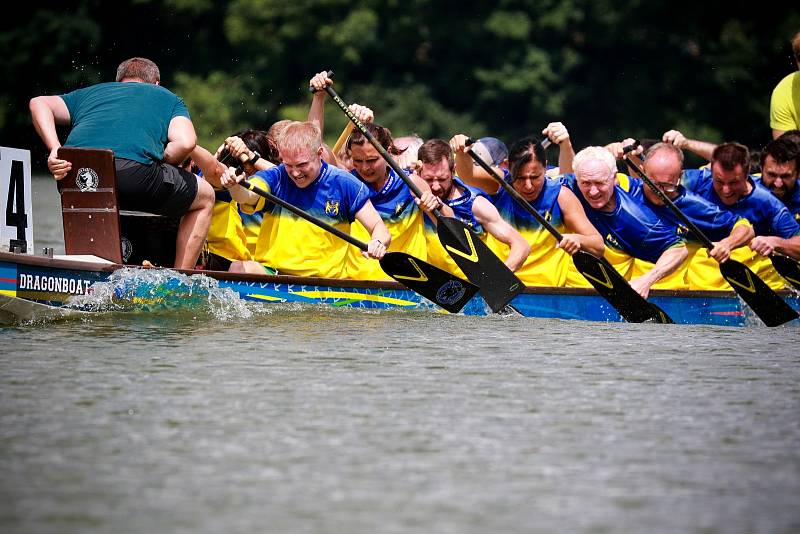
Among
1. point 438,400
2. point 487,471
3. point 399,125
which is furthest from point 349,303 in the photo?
point 399,125

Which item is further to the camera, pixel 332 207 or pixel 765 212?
pixel 765 212

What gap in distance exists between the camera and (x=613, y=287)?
280 inches

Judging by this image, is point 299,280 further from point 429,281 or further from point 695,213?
point 695,213

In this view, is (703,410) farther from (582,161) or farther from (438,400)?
(582,161)

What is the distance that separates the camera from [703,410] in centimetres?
481

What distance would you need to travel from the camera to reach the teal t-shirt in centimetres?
653

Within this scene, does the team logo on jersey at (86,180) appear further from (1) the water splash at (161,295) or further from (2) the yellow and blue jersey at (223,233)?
(2) the yellow and blue jersey at (223,233)

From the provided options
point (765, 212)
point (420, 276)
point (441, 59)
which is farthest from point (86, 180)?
point (441, 59)

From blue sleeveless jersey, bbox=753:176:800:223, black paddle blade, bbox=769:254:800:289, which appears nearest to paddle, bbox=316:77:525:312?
black paddle blade, bbox=769:254:800:289

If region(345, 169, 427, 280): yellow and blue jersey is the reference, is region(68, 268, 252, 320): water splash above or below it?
below

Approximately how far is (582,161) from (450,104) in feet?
59.2

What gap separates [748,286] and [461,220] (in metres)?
1.56

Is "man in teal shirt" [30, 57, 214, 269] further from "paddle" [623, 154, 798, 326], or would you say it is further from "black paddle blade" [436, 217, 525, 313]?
"paddle" [623, 154, 798, 326]

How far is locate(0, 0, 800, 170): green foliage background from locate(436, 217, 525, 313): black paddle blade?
16.2 m
